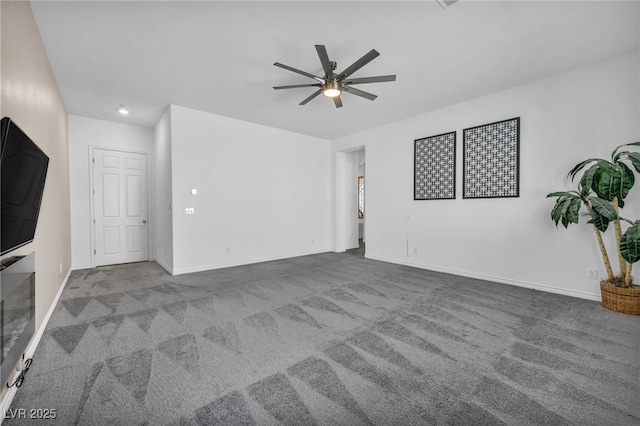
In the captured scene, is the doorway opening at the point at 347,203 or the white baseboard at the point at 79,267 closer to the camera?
the white baseboard at the point at 79,267

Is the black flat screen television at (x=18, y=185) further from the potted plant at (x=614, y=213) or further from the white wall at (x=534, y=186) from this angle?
the white wall at (x=534, y=186)

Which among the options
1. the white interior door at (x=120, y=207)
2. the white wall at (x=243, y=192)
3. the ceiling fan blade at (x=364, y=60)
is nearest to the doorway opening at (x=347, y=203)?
the white wall at (x=243, y=192)

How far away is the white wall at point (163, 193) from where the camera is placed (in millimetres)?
4648

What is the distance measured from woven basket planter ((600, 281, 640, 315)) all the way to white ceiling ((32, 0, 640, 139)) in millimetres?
2725

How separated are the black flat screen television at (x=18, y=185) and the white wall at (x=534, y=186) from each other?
16.9 feet

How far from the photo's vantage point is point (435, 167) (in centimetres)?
483

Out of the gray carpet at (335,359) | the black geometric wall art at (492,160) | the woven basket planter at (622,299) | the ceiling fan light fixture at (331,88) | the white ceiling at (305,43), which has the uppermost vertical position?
the white ceiling at (305,43)

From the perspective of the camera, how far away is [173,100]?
4.29 metres

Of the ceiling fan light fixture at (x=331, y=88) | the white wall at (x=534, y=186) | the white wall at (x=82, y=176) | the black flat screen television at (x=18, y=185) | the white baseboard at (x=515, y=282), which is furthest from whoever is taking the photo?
the white wall at (x=82, y=176)

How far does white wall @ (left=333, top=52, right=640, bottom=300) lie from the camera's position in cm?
320

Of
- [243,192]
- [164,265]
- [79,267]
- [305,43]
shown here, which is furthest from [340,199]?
[79,267]

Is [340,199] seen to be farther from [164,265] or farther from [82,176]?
[82,176]

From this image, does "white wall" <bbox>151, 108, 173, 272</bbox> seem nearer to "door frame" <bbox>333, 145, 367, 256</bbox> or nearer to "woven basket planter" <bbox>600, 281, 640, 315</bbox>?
"door frame" <bbox>333, 145, 367, 256</bbox>

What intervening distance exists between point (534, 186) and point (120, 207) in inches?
295
